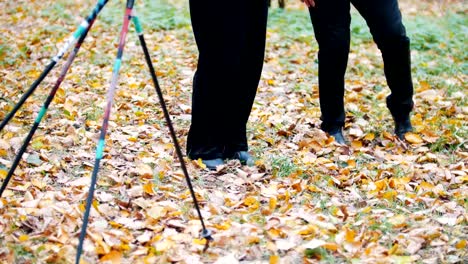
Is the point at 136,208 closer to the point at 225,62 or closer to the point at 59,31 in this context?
the point at 225,62

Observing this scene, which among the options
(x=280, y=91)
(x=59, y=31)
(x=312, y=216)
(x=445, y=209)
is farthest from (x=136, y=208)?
(x=59, y=31)

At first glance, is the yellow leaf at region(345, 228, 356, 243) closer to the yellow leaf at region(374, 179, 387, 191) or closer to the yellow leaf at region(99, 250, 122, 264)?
the yellow leaf at region(374, 179, 387, 191)

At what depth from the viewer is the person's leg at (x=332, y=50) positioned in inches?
144

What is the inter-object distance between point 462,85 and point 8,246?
4577 millimetres

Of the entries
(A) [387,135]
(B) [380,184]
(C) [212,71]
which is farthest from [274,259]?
(A) [387,135]

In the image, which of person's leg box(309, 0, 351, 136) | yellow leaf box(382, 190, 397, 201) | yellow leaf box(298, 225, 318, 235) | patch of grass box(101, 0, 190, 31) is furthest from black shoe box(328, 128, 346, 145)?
patch of grass box(101, 0, 190, 31)

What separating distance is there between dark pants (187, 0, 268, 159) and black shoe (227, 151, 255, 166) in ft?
0.09

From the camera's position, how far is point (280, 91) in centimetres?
548

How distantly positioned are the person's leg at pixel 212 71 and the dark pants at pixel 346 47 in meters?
0.70

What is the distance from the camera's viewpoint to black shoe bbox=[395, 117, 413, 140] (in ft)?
13.5

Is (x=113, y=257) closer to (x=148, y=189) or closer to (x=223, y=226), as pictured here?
(x=223, y=226)

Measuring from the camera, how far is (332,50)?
12.4 ft

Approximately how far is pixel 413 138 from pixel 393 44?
2.29 feet

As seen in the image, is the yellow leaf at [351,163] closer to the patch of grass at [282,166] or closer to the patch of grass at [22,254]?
the patch of grass at [282,166]
